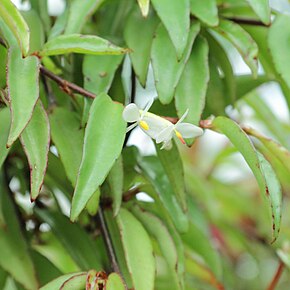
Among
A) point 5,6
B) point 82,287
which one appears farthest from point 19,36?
point 82,287

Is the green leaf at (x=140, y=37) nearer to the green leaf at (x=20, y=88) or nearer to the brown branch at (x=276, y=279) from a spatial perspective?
the green leaf at (x=20, y=88)

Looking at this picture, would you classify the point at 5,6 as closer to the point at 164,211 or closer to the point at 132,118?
the point at 132,118

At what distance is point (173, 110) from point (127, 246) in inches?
6.1

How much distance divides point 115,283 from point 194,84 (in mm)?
185

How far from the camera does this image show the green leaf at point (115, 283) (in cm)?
52

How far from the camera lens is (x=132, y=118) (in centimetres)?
53

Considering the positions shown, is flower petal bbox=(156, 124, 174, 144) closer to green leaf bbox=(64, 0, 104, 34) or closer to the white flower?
the white flower

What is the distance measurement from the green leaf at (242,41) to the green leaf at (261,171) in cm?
8

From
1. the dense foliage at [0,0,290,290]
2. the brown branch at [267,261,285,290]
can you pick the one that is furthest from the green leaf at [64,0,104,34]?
the brown branch at [267,261,285,290]

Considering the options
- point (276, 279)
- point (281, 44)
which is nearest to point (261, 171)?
point (281, 44)

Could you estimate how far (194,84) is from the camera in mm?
615

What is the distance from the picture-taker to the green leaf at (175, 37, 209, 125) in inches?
23.4

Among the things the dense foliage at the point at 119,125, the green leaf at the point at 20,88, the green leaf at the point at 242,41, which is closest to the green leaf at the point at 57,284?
the dense foliage at the point at 119,125

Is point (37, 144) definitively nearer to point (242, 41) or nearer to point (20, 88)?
point (20, 88)
